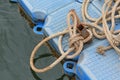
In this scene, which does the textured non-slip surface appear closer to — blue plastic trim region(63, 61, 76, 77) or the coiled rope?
the coiled rope

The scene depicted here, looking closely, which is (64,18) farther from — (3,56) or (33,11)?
(3,56)

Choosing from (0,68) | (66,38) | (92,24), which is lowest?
(0,68)

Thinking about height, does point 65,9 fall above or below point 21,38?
above

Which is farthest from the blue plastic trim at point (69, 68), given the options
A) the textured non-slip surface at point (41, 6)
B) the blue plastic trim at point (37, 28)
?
the textured non-slip surface at point (41, 6)

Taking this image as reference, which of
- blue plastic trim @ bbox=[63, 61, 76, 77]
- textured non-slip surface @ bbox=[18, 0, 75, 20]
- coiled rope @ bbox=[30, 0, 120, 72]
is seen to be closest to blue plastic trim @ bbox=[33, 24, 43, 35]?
textured non-slip surface @ bbox=[18, 0, 75, 20]

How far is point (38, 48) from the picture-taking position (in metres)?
2.41

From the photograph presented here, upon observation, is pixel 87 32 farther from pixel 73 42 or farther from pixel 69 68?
pixel 69 68

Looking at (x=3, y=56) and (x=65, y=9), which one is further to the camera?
(x=65, y=9)

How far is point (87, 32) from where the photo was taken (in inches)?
89.0

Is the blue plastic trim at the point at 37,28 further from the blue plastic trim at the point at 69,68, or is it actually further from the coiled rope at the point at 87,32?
the blue plastic trim at the point at 69,68

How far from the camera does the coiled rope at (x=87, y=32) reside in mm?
2184

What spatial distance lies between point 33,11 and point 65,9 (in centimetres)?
A: 29

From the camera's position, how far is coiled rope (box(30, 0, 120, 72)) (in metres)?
2.18

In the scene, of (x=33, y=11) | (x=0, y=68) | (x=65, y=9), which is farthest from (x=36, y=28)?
(x=0, y=68)
